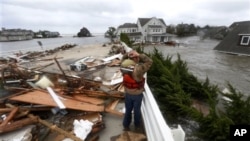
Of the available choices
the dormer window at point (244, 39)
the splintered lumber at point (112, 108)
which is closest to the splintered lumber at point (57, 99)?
the splintered lumber at point (112, 108)

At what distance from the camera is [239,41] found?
93.9ft

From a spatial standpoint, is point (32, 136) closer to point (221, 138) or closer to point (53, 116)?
point (53, 116)

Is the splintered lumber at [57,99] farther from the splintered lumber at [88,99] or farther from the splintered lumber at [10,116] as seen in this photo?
the splintered lumber at [10,116]

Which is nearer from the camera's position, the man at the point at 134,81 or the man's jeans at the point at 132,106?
the man at the point at 134,81

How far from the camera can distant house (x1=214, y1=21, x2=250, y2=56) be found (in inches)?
1065

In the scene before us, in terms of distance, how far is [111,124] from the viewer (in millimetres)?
4184

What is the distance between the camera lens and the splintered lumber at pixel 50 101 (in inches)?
177

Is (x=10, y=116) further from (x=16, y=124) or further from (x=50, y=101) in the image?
(x=50, y=101)

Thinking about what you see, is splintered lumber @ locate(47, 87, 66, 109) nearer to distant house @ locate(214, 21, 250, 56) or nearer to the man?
the man

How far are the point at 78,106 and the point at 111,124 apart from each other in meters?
0.91

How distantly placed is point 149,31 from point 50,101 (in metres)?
57.0

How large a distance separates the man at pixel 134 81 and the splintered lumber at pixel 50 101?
904 mm

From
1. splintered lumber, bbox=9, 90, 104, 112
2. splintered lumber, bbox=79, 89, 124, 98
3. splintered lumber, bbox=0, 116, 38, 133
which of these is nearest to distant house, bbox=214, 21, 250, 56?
splintered lumber, bbox=79, 89, 124, 98

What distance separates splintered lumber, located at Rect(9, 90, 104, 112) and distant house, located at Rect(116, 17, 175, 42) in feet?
177
